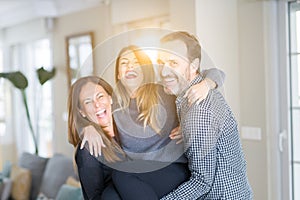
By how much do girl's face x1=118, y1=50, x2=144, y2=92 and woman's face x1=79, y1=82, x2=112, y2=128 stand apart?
60 mm

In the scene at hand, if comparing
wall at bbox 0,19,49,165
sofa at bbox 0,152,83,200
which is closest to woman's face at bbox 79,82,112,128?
sofa at bbox 0,152,83,200

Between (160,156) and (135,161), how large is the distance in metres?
0.06

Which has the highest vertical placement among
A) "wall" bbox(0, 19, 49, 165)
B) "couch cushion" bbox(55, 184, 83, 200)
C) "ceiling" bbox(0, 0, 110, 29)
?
"ceiling" bbox(0, 0, 110, 29)

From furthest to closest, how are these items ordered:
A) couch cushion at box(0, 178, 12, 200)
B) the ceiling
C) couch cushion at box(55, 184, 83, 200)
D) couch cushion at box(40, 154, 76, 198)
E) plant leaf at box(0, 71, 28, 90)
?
plant leaf at box(0, 71, 28, 90) → couch cushion at box(0, 178, 12, 200) → the ceiling → couch cushion at box(40, 154, 76, 198) → couch cushion at box(55, 184, 83, 200)

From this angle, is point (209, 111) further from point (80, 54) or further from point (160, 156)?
point (80, 54)

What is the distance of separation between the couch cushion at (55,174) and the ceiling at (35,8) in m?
1.05

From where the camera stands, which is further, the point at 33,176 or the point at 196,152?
the point at 33,176

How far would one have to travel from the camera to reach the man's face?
3.32 feet

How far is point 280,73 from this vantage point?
4.03 ft

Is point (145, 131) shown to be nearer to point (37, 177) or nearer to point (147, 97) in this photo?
point (147, 97)

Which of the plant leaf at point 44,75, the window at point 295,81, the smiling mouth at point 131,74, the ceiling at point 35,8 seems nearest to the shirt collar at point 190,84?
the smiling mouth at point 131,74

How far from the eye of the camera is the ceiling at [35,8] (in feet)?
9.90

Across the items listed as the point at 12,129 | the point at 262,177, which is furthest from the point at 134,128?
the point at 12,129

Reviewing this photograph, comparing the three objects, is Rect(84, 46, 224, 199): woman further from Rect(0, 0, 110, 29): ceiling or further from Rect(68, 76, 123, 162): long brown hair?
Rect(0, 0, 110, 29): ceiling
